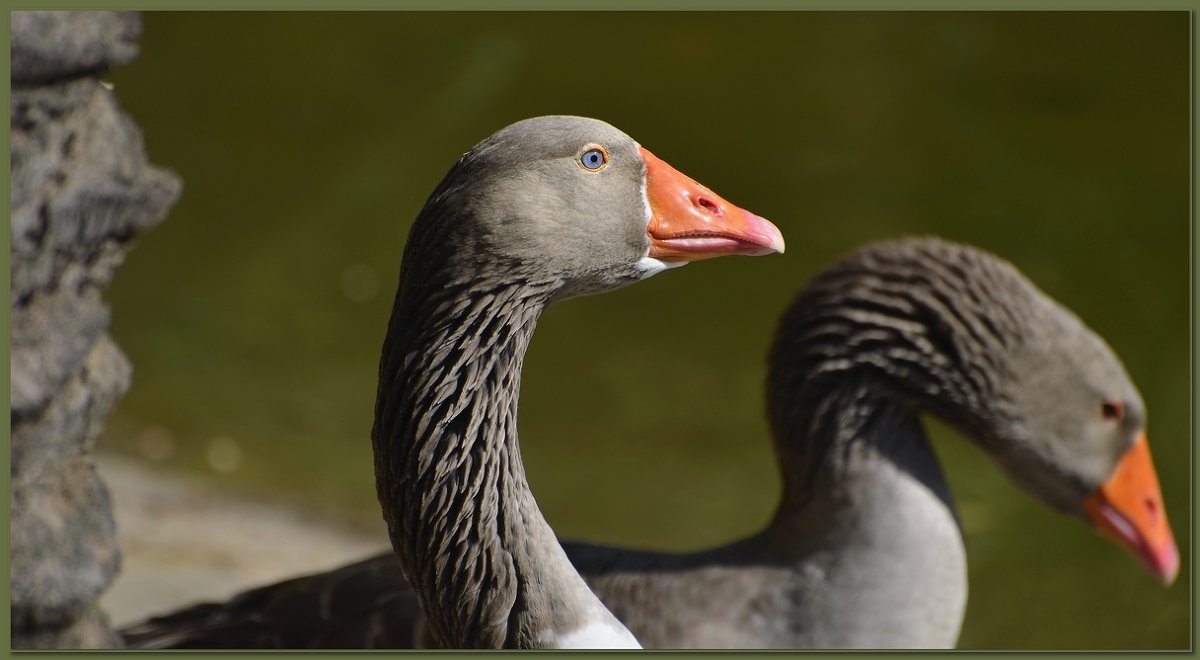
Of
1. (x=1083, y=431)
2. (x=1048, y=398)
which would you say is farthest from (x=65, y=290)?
(x=1083, y=431)

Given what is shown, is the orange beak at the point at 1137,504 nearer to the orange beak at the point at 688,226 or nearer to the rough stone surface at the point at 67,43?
the orange beak at the point at 688,226

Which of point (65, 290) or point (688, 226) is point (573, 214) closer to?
point (688, 226)

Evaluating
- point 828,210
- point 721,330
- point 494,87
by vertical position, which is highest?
point 494,87

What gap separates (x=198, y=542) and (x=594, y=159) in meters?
3.96

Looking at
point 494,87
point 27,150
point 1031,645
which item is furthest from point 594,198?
point 494,87

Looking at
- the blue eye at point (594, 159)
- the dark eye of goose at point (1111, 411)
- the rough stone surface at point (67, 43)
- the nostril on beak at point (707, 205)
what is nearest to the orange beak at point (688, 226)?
the nostril on beak at point (707, 205)

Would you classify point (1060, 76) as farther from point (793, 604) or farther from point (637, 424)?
point (793, 604)

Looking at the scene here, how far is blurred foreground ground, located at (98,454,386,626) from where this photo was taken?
549 cm

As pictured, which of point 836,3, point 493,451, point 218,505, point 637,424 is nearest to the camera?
point 493,451

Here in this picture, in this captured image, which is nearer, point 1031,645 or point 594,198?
point 594,198

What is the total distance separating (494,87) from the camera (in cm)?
884

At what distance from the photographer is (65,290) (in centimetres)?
314

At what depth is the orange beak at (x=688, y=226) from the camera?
8.92ft

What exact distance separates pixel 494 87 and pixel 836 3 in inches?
241
